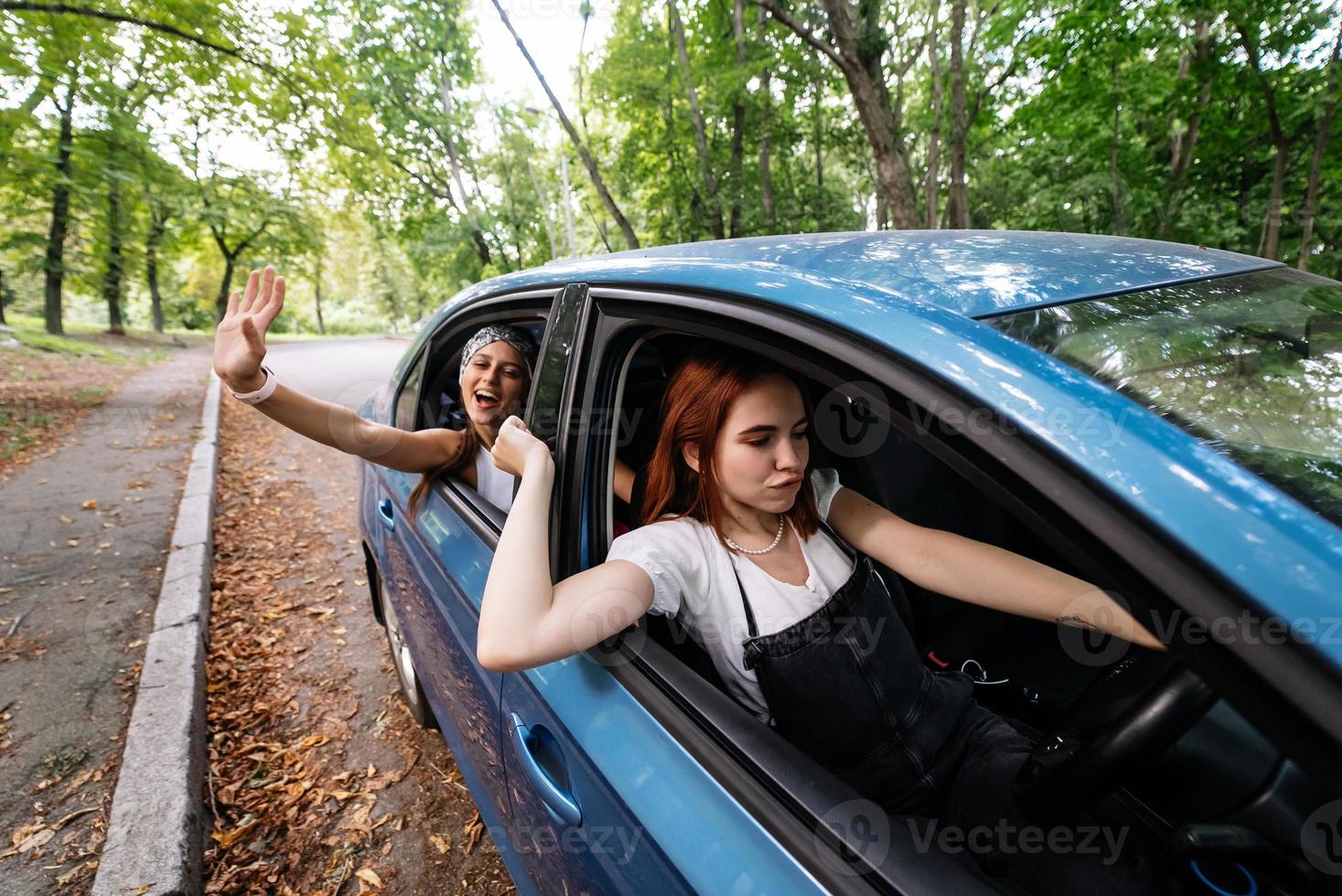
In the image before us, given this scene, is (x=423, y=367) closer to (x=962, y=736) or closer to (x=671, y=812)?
(x=671, y=812)

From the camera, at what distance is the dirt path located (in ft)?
6.86

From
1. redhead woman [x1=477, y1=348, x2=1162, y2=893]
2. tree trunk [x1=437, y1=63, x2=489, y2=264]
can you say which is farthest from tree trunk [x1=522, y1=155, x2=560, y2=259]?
redhead woman [x1=477, y1=348, x2=1162, y2=893]

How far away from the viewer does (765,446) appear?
1.24 m

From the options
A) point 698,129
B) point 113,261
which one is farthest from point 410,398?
point 113,261

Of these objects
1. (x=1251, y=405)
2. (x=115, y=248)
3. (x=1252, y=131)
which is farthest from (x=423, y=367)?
(x=115, y=248)

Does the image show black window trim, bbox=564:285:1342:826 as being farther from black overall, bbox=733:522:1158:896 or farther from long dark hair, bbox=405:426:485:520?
long dark hair, bbox=405:426:485:520

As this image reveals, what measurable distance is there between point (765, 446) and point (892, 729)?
603mm

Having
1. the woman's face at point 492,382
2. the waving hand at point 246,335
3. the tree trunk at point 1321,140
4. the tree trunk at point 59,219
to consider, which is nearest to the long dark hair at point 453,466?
the woman's face at point 492,382

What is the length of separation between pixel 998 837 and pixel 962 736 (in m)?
0.21

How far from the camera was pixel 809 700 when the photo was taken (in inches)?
44.0

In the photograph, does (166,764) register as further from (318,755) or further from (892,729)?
(892,729)

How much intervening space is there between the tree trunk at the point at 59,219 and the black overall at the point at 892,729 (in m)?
9.79

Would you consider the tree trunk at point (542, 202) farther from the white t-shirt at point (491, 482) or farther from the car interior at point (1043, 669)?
the car interior at point (1043, 669)

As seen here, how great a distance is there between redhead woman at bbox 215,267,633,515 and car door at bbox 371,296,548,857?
0.08 metres
